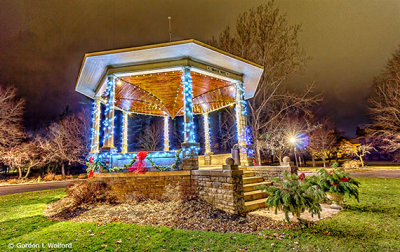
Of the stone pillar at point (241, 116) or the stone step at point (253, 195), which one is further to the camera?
the stone pillar at point (241, 116)

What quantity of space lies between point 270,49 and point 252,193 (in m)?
11.2

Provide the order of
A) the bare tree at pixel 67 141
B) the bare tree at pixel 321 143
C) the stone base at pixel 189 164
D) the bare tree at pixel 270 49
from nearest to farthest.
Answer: the stone base at pixel 189 164
the bare tree at pixel 270 49
the bare tree at pixel 67 141
the bare tree at pixel 321 143

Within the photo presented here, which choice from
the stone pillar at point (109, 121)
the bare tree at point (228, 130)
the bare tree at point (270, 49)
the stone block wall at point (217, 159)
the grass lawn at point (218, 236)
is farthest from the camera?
the bare tree at point (228, 130)

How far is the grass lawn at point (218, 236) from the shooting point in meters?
3.50

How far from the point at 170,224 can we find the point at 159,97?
839cm

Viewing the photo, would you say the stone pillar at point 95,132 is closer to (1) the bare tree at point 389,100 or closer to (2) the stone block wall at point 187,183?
(2) the stone block wall at point 187,183

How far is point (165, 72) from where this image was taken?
8.30 meters

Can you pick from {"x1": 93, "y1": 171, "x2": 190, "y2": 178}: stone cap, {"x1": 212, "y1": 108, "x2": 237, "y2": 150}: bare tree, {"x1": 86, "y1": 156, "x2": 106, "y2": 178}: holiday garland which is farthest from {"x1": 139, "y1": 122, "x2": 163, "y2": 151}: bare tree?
{"x1": 93, "y1": 171, "x2": 190, "y2": 178}: stone cap

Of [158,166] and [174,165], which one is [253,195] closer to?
[174,165]

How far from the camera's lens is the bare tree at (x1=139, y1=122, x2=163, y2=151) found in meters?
24.4

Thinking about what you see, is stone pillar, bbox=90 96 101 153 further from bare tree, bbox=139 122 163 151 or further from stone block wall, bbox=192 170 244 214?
bare tree, bbox=139 122 163 151

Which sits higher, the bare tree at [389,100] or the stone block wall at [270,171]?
the bare tree at [389,100]

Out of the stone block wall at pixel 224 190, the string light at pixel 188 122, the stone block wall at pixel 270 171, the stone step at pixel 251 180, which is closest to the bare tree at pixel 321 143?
the stone block wall at pixel 270 171

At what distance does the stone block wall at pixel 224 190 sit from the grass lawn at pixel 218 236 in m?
1.28
